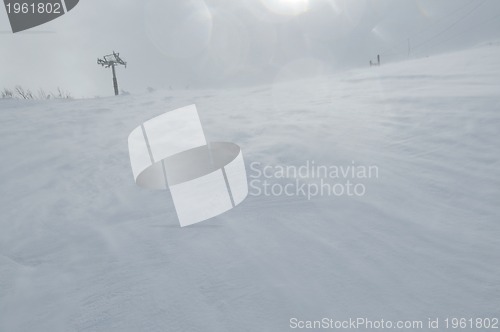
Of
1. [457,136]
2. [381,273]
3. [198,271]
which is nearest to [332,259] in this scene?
[381,273]

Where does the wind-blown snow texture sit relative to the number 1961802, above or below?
above

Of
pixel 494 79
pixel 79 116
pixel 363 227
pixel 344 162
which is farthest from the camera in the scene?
pixel 79 116

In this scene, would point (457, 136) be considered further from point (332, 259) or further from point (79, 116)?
point (79, 116)

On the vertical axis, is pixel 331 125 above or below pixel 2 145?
below

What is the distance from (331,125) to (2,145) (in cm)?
397

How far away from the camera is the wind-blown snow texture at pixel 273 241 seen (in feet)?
4.63

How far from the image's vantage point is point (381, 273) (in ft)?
5.05

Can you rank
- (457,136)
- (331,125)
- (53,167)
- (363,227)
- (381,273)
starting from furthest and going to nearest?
(331,125)
(53,167)
(457,136)
(363,227)
(381,273)

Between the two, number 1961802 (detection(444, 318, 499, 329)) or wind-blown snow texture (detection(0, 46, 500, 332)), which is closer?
number 1961802 (detection(444, 318, 499, 329))

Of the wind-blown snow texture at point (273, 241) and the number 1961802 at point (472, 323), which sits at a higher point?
the wind-blown snow texture at point (273, 241)

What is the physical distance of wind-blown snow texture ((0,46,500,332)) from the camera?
1411 mm

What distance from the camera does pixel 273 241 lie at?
186cm

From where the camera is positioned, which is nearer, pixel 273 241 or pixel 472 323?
pixel 472 323

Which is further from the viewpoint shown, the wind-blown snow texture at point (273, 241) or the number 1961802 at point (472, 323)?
the wind-blown snow texture at point (273, 241)
